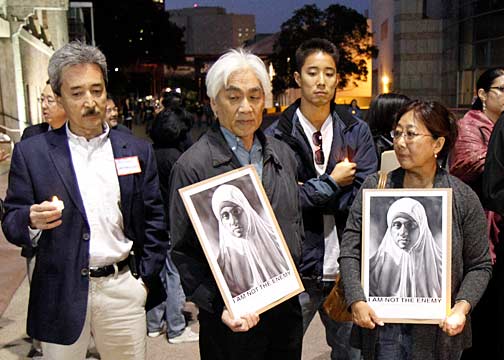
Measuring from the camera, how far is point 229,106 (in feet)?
7.63

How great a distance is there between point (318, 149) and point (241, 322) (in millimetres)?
1294

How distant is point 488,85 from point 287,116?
1616mm

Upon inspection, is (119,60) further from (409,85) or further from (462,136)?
(462,136)

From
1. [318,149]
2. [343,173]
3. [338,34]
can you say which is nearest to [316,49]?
[318,149]

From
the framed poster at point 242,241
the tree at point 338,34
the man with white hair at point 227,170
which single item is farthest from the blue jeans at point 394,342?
the tree at point 338,34

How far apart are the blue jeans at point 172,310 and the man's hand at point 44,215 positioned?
242 cm

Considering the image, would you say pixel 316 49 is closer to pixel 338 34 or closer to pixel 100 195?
pixel 100 195

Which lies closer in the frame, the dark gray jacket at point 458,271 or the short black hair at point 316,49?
the dark gray jacket at point 458,271

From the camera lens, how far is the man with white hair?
2.29 m

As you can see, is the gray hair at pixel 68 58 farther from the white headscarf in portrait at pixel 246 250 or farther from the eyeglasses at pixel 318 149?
the eyeglasses at pixel 318 149

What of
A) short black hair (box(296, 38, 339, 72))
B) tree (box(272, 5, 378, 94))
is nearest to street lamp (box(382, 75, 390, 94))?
tree (box(272, 5, 378, 94))

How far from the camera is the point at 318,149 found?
309 cm

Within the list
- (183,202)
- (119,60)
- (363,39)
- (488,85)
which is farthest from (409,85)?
(183,202)

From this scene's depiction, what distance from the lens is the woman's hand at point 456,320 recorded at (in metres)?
2.23
